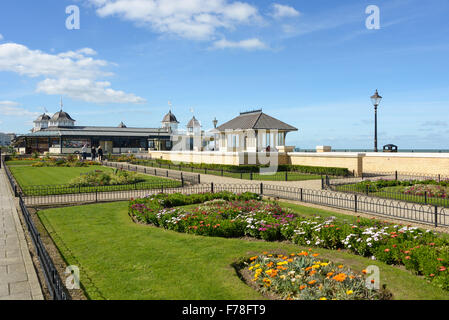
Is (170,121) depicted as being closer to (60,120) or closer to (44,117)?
(60,120)

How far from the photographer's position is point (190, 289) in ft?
18.1

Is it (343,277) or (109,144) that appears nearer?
(343,277)

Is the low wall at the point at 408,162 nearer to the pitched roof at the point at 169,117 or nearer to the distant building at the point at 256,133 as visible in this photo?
the distant building at the point at 256,133

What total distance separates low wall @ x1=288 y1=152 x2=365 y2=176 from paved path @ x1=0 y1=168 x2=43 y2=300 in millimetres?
22350

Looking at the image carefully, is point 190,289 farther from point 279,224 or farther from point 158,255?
point 279,224

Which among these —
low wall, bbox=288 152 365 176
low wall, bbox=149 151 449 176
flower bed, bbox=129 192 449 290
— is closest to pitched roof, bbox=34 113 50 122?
low wall, bbox=149 151 449 176

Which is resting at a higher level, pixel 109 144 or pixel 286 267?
pixel 109 144

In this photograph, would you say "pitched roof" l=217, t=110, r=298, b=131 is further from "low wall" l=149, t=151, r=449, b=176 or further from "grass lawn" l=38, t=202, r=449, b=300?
"grass lawn" l=38, t=202, r=449, b=300

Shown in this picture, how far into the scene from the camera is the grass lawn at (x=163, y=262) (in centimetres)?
545

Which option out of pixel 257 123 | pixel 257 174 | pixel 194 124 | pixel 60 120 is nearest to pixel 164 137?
pixel 194 124

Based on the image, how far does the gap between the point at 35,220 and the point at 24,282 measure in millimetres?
5627

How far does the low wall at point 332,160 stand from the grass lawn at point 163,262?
1898 centimetres
